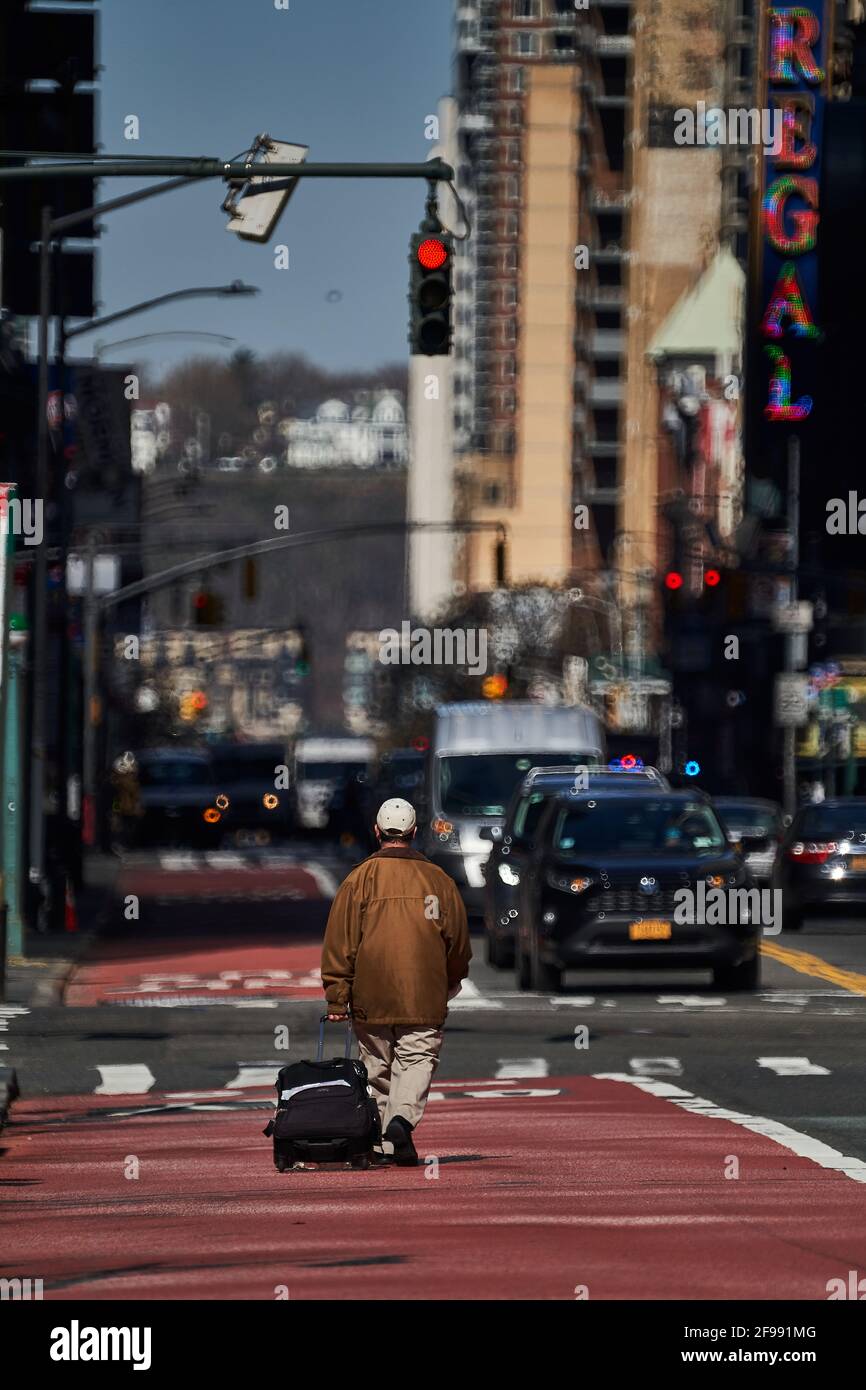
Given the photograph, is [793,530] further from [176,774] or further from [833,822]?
[833,822]

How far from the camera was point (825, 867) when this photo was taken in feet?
115

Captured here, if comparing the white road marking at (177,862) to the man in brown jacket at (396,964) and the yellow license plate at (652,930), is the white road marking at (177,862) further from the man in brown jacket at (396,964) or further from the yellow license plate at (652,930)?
the man in brown jacket at (396,964)

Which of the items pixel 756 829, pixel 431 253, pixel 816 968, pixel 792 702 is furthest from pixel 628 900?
pixel 792 702

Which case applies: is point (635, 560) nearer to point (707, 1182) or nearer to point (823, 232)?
point (823, 232)

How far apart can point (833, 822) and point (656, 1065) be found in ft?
56.7

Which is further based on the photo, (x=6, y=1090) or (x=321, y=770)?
(x=321, y=770)

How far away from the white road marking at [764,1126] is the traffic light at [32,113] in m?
31.4

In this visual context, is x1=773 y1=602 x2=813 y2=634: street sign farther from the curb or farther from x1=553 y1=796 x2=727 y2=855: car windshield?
the curb

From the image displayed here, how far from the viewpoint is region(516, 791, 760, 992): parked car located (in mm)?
24250

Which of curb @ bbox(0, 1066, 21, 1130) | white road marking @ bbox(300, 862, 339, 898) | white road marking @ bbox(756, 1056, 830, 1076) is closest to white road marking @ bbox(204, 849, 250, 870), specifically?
white road marking @ bbox(300, 862, 339, 898)

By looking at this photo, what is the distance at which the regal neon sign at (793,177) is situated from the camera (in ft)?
235

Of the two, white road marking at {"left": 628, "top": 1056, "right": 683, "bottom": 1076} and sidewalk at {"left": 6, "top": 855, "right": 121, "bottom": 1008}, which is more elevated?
white road marking at {"left": 628, "top": 1056, "right": 683, "bottom": 1076}

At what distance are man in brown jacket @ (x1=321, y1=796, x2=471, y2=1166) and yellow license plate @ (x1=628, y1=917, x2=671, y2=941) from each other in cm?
1153
